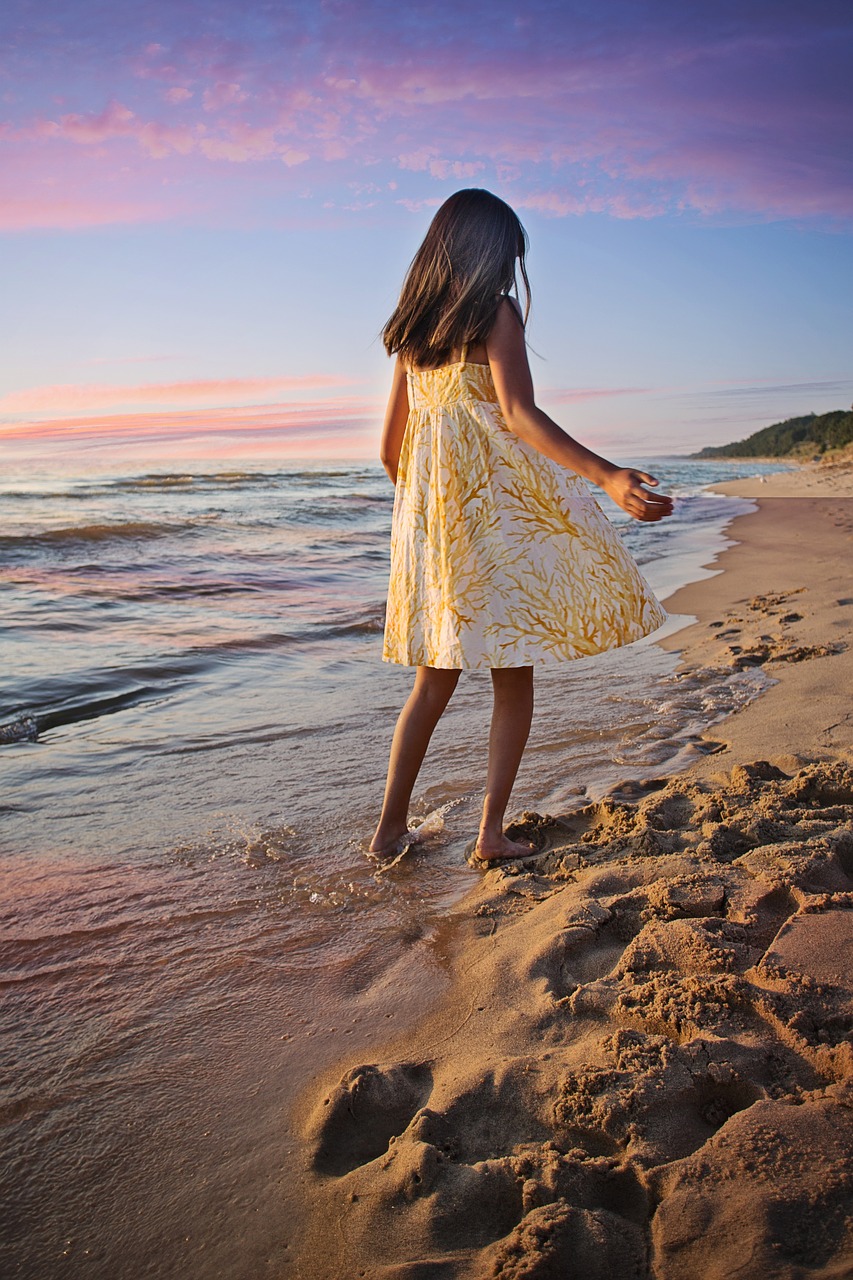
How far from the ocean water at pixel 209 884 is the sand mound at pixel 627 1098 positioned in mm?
147

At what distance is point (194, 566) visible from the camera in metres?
9.52

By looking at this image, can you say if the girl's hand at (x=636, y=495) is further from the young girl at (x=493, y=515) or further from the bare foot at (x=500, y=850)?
Result: the bare foot at (x=500, y=850)

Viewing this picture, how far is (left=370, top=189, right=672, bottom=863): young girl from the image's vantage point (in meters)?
2.31

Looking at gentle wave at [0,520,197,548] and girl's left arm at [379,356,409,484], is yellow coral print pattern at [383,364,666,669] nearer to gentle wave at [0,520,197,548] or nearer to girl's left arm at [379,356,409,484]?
girl's left arm at [379,356,409,484]

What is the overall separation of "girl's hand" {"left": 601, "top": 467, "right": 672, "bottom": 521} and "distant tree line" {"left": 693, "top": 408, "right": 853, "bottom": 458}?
1490 inches

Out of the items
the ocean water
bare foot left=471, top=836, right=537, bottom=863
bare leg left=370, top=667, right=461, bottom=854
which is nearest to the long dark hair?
bare leg left=370, top=667, right=461, bottom=854

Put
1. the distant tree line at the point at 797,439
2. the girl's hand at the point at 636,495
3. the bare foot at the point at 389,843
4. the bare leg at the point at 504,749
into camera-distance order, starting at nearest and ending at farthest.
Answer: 1. the girl's hand at the point at 636,495
2. the bare leg at the point at 504,749
3. the bare foot at the point at 389,843
4. the distant tree line at the point at 797,439

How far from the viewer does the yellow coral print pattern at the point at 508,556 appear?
7.61 ft

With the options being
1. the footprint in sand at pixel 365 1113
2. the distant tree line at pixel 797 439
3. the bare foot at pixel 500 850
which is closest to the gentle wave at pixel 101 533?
the bare foot at pixel 500 850

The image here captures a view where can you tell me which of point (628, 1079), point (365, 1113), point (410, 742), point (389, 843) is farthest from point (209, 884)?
point (628, 1079)

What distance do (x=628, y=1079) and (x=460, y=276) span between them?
78.4 inches

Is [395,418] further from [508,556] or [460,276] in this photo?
[508,556]

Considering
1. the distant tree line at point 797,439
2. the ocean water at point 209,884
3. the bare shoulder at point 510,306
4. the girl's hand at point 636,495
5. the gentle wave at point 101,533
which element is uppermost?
the distant tree line at point 797,439

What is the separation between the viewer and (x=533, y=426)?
2232mm
